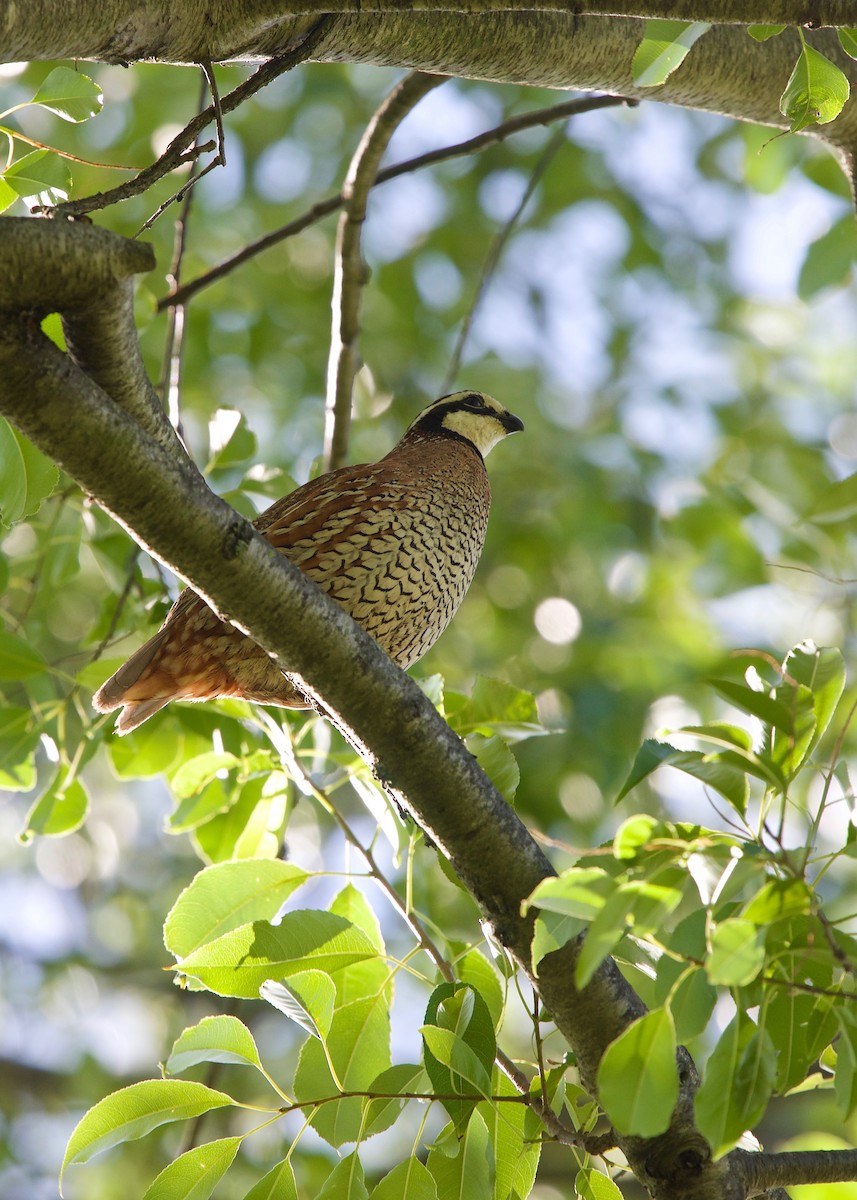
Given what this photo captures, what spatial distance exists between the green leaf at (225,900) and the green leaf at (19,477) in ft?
2.63

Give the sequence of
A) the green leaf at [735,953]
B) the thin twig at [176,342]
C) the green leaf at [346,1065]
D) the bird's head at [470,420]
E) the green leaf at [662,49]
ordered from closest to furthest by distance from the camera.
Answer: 1. the green leaf at [735,953]
2. the green leaf at [346,1065]
3. the green leaf at [662,49]
4. the thin twig at [176,342]
5. the bird's head at [470,420]

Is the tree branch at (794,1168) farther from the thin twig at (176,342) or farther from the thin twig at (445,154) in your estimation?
the thin twig at (445,154)

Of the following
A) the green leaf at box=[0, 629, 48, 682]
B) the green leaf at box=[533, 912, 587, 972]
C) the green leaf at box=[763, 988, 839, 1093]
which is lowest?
the green leaf at box=[763, 988, 839, 1093]

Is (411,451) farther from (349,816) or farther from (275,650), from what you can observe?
(349,816)

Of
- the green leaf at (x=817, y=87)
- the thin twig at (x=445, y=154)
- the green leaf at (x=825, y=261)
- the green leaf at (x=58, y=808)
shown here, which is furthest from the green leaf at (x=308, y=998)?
the green leaf at (x=825, y=261)

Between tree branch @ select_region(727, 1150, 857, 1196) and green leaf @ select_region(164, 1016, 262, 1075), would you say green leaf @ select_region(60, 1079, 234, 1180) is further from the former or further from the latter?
tree branch @ select_region(727, 1150, 857, 1196)

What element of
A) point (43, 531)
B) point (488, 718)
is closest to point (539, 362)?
point (43, 531)

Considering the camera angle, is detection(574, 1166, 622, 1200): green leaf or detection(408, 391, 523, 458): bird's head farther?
detection(408, 391, 523, 458): bird's head

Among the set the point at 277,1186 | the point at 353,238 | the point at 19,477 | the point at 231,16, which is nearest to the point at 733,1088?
the point at 277,1186

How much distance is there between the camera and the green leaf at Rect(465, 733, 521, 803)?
7.93 feet

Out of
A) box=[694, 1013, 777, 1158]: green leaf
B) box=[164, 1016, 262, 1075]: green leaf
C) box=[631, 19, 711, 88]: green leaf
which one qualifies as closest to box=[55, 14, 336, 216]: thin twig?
box=[631, 19, 711, 88]: green leaf

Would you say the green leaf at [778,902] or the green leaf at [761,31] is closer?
the green leaf at [778,902]

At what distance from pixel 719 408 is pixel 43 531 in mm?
5316

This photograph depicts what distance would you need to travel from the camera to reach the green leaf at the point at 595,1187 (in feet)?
7.19
